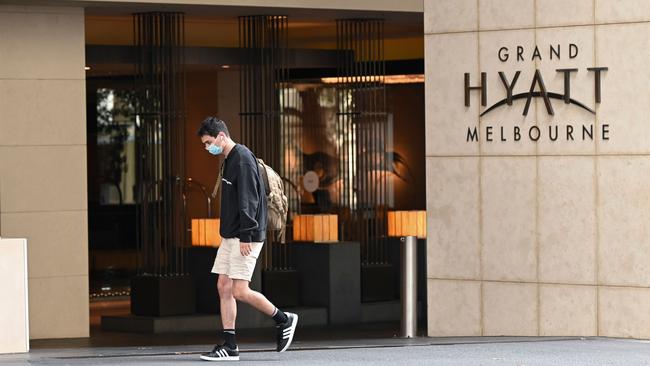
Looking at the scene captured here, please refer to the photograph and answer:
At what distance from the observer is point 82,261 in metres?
16.5

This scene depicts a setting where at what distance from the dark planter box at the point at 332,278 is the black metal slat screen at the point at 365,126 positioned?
31.5 inches

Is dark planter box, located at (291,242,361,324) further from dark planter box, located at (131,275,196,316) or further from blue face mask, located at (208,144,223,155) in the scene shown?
blue face mask, located at (208,144,223,155)

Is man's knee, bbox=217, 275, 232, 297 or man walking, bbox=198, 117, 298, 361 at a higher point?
man walking, bbox=198, 117, 298, 361

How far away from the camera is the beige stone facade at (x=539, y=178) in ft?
41.3

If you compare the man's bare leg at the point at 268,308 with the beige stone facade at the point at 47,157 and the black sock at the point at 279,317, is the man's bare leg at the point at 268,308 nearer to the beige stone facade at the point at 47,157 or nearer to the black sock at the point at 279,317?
the black sock at the point at 279,317

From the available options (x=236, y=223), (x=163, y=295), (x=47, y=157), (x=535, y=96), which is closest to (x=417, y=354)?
(x=236, y=223)

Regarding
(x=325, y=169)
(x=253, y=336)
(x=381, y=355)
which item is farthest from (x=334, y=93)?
(x=381, y=355)

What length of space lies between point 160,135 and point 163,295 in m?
2.10

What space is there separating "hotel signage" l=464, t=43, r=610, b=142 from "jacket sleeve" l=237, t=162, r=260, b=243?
3398 millimetres

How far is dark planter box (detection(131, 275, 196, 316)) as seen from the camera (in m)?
17.8

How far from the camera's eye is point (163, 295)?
17.8 m

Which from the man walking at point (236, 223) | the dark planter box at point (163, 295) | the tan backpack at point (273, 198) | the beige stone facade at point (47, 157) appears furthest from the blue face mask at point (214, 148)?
the dark planter box at point (163, 295)

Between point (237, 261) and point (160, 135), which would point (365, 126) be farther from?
point (237, 261)

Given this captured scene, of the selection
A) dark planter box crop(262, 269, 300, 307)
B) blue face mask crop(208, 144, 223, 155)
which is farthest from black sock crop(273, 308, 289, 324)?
dark planter box crop(262, 269, 300, 307)
